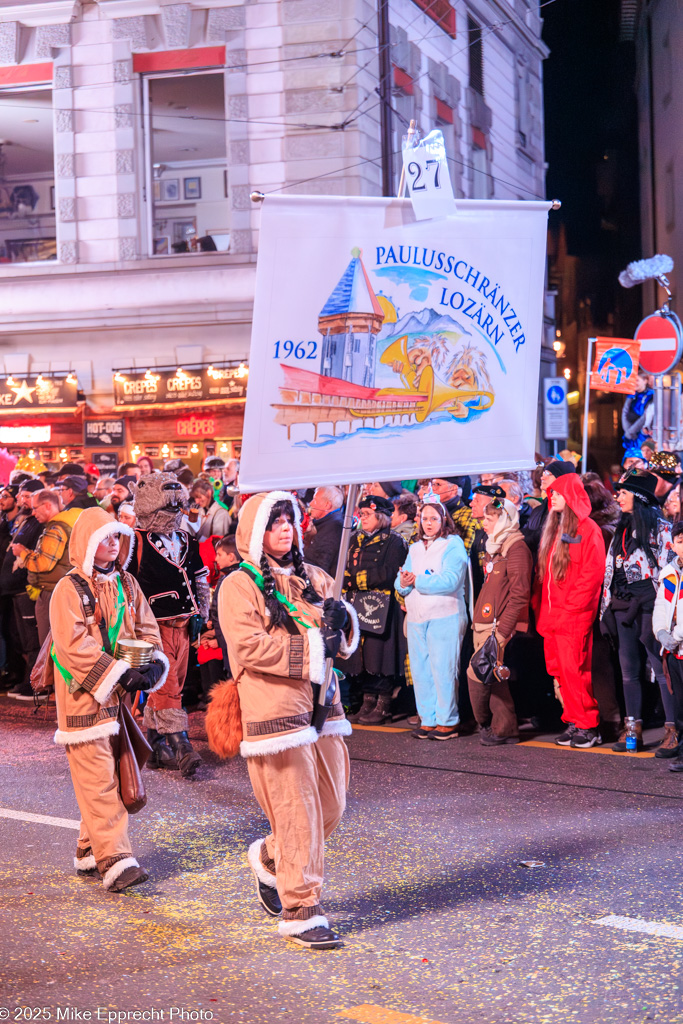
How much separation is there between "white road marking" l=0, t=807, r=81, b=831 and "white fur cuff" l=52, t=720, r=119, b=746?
1151 millimetres

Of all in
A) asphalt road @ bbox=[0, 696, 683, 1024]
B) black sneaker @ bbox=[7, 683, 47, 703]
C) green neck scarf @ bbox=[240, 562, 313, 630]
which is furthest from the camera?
black sneaker @ bbox=[7, 683, 47, 703]

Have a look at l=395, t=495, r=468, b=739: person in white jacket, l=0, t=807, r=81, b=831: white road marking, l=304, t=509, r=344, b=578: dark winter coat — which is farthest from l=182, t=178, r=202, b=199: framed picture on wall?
l=0, t=807, r=81, b=831: white road marking

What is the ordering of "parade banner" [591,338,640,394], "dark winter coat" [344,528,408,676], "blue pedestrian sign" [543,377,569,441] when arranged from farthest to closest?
"blue pedestrian sign" [543,377,569,441]
"parade banner" [591,338,640,394]
"dark winter coat" [344,528,408,676]

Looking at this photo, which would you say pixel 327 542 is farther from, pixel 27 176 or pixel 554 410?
pixel 27 176

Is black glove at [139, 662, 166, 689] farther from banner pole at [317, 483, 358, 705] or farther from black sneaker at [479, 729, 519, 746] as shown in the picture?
black sneaker at [479, 729, 519, 746]

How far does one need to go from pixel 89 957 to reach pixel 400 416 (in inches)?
105

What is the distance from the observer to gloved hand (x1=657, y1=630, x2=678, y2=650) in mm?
8102

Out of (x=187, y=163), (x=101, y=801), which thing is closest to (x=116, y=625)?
(x=101, y=801)

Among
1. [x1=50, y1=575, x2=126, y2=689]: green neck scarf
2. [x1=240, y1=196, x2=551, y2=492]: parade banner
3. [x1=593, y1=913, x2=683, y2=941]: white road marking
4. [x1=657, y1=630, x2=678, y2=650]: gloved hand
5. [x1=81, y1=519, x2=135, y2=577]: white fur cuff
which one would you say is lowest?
[x1=593, y1=913, x2=683, y2=941]: white road marking

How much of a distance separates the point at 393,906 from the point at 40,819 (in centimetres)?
266

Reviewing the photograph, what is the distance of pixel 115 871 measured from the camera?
5.96 metres

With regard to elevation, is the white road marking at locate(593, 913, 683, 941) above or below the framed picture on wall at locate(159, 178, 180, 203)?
below

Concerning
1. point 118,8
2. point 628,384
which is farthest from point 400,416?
point 118,8

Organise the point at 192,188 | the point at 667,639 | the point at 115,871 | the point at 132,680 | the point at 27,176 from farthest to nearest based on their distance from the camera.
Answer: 1. the point at 27,176
2. the point at 192,188
3. the point at 667,639
4. the point at 132,680
5. the point at 115,871
